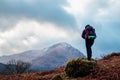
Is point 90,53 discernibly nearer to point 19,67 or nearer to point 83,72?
point 83,72

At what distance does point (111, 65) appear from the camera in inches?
1005

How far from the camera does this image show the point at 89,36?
25.4 meters

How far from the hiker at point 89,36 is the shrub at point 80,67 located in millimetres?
1410

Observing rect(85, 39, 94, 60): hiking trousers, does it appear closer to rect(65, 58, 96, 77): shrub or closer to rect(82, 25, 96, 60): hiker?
rect(82, 25, 96, 60): hiker

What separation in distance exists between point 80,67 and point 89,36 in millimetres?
2375

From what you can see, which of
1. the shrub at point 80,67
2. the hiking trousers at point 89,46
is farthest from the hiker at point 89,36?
the shrub at point 80,67

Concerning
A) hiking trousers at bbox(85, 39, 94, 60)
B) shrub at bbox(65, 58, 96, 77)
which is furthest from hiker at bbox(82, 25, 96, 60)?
shrub at bbox(65, 58, 96, 77)

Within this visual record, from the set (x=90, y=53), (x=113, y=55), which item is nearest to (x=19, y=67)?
(x=113, y=55)

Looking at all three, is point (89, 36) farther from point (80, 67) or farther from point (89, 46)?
point (80, 67)

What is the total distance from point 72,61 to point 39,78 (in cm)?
290

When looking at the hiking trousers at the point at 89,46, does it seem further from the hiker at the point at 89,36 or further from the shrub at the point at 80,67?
the shrub at the point at 80,67

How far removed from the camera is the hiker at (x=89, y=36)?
83.1 feet

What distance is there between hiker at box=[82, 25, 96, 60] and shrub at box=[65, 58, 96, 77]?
1410 mm

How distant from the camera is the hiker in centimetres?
2533
